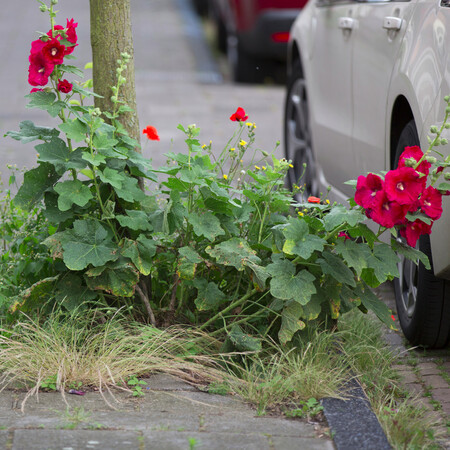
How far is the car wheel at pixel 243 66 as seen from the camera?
1172 cm

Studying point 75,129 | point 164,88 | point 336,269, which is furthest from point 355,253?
point 164,88

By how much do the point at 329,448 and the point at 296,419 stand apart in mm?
246

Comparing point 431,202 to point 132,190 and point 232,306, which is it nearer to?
point 232,306

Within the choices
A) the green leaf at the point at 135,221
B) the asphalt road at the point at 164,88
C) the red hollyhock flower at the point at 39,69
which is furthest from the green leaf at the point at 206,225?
the asphalt road at the point at 164,88

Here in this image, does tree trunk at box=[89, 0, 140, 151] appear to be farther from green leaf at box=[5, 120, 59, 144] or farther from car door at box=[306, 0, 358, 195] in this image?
car door at box=[306, 0, 358, 195]

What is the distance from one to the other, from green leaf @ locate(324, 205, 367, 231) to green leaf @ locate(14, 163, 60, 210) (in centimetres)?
109

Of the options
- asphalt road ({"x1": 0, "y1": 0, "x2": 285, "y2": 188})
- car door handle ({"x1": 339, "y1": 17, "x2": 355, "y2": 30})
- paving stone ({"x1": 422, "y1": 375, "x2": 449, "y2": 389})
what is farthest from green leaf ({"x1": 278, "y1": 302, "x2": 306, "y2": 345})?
asphalt road ({"x1": 0, "y1": 0, "x2": 285, "y2": 188})

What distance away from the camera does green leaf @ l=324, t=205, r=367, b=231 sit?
3.18 m

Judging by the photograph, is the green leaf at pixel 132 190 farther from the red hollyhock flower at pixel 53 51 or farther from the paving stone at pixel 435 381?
the paving stone at pixel 435 381

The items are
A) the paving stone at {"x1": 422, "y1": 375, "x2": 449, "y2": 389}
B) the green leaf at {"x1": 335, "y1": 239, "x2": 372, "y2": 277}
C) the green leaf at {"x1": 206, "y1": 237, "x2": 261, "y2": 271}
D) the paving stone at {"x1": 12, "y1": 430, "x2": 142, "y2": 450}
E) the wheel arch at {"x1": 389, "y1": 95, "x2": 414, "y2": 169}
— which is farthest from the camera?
the wheel arch at {"x1": 389, "y1": 95, "x2": 414, "y2": 169}

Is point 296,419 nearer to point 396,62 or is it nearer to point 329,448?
point 329,448

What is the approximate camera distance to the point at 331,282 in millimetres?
3408

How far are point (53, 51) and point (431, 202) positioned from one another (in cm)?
150

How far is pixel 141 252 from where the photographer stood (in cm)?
346
